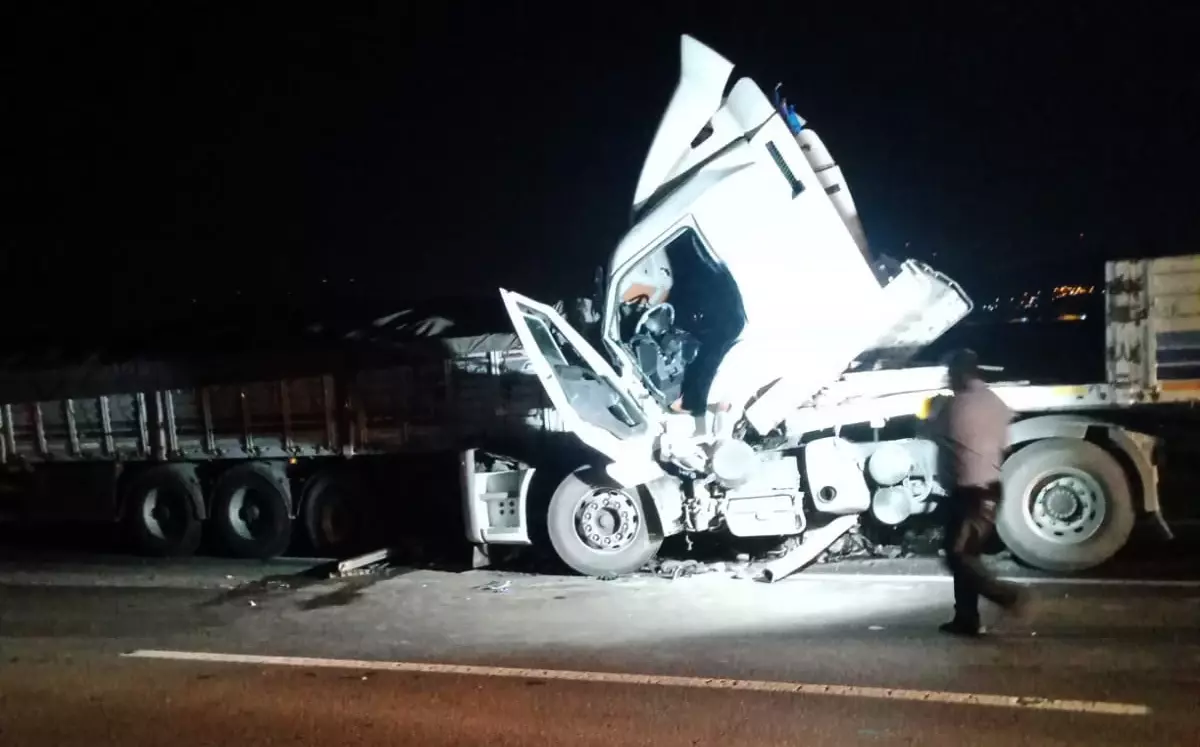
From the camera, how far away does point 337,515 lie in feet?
38.2

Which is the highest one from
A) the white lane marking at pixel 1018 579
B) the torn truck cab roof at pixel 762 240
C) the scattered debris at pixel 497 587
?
the torn truck cab roof at pixel 762 240

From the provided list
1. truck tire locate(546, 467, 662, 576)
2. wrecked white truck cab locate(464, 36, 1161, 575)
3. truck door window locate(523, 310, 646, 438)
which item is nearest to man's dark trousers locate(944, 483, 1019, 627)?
wrecked white truck cab locate(464, 36, 1161, 575)

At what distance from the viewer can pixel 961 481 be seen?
6.60m

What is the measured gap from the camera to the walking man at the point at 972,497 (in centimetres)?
651

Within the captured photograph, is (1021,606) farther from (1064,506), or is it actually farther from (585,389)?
(585,389)

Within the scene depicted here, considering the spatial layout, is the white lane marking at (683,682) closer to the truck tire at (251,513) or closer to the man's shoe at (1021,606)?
the man's shoe at (1021,606)

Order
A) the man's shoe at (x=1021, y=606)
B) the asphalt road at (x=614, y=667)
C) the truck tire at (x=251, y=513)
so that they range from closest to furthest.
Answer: the asphalt road at (x=614, y=667)
the man's shoe at (x=1021, y=606)
the truck tire at (x=251, y=513)

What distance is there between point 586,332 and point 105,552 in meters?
7.15

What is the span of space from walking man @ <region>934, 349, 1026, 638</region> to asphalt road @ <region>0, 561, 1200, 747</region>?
25 cm

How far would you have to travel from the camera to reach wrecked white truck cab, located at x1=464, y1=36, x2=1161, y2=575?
837 centimetres

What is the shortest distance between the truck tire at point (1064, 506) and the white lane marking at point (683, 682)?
325 centimetres

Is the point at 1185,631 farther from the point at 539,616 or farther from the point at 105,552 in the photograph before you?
the point at 105,552

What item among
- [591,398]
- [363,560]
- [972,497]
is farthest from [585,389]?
[972,497]

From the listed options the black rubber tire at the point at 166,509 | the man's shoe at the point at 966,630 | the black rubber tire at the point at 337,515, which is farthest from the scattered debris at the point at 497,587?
the black rubber tire at the point at 166,509
